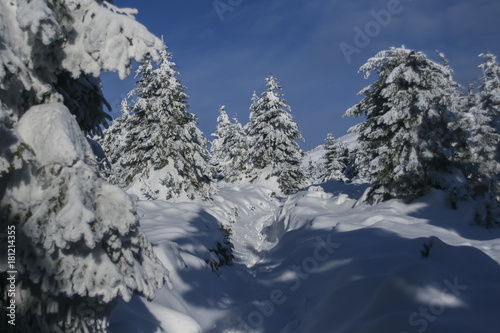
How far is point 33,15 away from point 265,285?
7.71 m

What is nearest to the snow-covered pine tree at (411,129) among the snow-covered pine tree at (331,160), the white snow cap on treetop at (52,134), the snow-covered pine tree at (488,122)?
the snow-covered pine tree at (488,122)

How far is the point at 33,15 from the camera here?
126 inches

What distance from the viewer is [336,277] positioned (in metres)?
6.89

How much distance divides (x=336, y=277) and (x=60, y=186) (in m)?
5.62

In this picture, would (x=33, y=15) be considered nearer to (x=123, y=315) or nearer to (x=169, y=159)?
(x=123, y=315)

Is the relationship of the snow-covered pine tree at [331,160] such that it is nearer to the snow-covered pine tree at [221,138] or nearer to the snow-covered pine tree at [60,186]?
the snow-covered pine tree at [221,138]

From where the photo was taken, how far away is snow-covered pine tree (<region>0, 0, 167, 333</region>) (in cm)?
306

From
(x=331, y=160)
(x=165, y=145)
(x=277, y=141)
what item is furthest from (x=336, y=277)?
(x=331, y=160)

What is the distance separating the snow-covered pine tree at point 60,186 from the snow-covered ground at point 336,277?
1.43m

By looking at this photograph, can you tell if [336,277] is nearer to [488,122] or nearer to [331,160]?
[488,122]

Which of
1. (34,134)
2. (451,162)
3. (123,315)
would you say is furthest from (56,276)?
(451,162)
